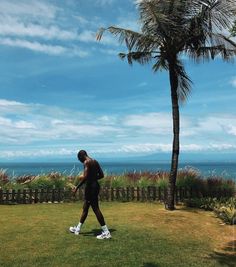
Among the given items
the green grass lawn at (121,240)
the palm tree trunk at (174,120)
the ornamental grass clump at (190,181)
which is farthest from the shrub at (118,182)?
the green grass lawn at (121,240)

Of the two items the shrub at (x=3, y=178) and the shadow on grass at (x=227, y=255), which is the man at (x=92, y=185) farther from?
the shrub at (x=3, y=178)

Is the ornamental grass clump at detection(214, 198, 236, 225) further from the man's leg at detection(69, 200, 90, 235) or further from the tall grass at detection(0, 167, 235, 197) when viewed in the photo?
the man's leg at detection(69, 200, 90, 235)

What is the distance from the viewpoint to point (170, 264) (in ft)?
35.0

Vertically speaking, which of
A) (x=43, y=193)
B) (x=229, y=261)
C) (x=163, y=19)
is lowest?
(x=229, y=261)

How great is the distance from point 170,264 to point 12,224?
19.5ft

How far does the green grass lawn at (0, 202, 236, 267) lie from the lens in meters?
10.7

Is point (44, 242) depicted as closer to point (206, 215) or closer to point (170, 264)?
point (170, 264)

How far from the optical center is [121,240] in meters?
12.4

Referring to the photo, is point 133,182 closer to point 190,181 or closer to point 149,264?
point 190,181

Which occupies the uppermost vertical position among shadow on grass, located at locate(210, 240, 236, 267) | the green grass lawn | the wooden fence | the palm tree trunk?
the palm tree trunk

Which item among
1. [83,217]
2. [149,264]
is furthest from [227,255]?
[83,217]

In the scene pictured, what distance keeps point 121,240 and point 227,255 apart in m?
2.87

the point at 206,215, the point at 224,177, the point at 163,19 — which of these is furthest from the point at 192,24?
the point at 224,177

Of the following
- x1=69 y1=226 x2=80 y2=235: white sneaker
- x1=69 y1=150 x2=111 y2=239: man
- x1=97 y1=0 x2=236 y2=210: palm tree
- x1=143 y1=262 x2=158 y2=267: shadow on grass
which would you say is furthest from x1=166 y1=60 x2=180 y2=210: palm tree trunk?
x1=143 y1=262 x2=158 y2=267: shadow on grass
